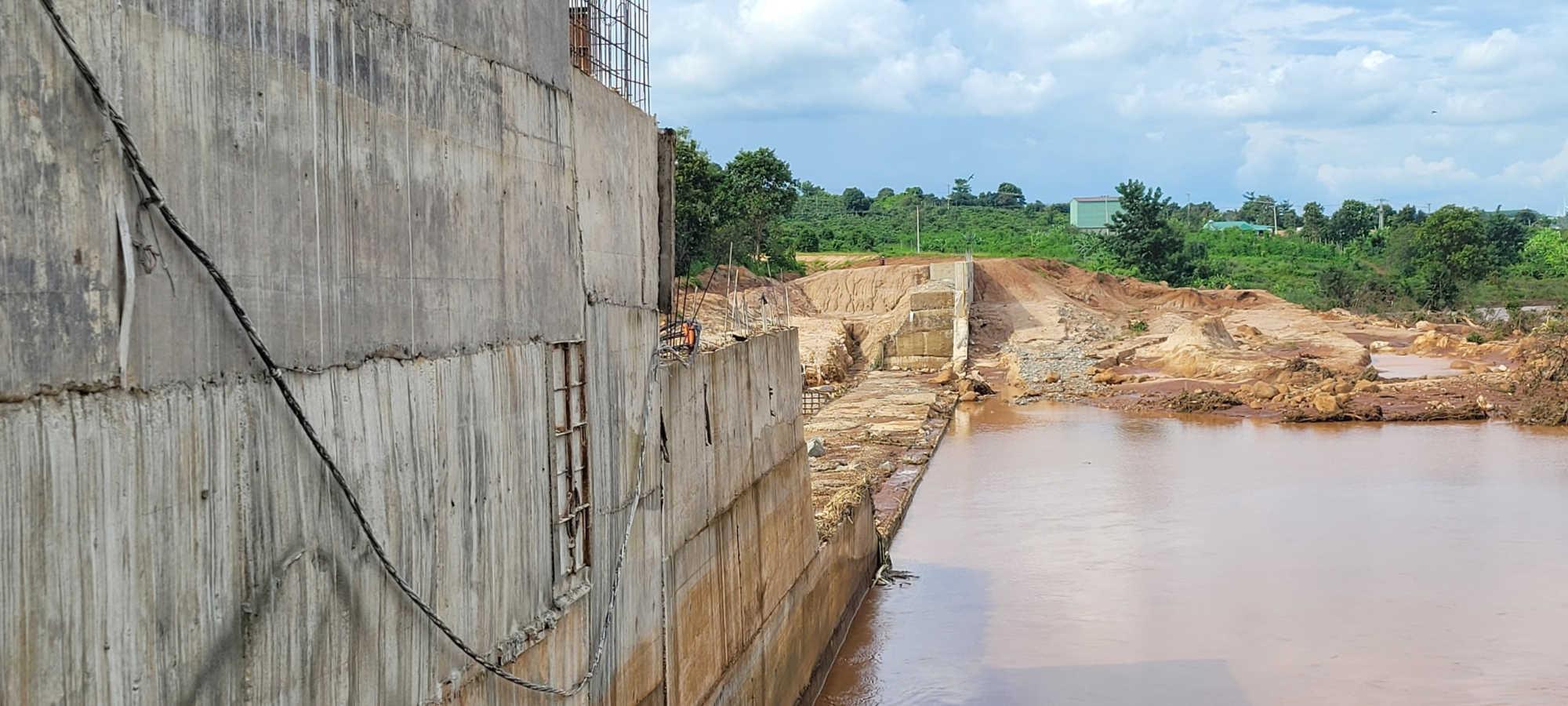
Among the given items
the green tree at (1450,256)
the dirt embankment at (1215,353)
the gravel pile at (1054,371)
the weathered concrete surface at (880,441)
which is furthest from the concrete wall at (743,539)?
the green tree at (1450,256)

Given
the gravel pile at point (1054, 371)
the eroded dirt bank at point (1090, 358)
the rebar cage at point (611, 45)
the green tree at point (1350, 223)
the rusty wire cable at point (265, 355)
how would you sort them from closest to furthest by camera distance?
the rusty wire cable at point (265, 355), the rebar cage at point (611, 45), the eroded dirt bank at point (1090, 358), the gravel pile at point (1054, 371), the green tree at point (1350, 223)

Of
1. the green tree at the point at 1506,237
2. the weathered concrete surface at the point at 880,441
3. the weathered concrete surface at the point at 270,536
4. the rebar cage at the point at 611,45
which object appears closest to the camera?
the weathered concrete surface at the point at 270,536

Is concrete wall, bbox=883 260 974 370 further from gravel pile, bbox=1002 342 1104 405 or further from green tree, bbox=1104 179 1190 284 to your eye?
green tree, bbox=1104 179 1190 284

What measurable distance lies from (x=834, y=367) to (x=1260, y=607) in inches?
1007

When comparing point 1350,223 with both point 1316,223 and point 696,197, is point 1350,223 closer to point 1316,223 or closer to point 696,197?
point 1316,223

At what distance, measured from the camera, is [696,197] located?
33.6m

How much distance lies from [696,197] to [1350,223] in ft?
209

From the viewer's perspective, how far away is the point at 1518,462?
26.2 meters

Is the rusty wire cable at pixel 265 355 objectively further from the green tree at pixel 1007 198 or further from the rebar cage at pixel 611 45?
the green tree at pixel 1007 198

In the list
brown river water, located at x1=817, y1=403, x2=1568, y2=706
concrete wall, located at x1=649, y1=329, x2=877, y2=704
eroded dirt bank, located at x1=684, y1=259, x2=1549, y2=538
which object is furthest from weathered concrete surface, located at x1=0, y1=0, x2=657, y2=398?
eroded dirt bank, located at x1=684, y1=259, x2=1549, y2=538

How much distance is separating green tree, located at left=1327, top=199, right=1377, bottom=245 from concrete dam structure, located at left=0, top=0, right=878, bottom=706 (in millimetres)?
Result: 84103

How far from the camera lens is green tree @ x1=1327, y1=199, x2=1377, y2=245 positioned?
83188 millimetres

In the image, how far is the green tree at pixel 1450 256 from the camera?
199ft

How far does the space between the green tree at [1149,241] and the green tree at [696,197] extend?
30.4 m
